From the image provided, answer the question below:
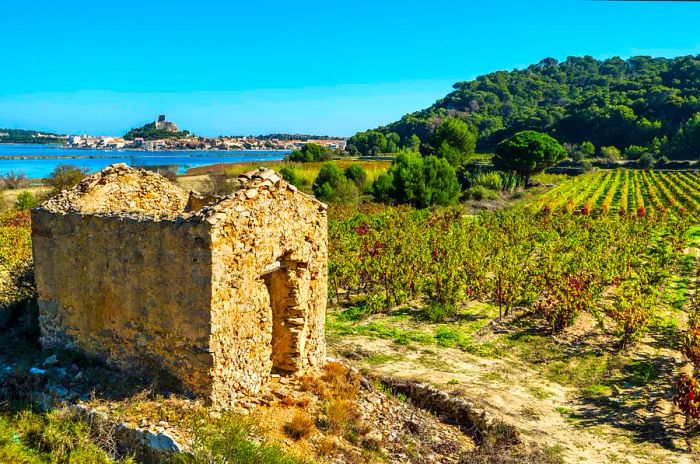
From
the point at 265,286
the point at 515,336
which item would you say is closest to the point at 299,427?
the point at 265,286

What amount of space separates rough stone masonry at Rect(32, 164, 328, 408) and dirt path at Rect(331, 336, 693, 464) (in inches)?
112

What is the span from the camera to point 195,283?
22.6ft

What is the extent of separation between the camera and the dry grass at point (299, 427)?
711 centimetres

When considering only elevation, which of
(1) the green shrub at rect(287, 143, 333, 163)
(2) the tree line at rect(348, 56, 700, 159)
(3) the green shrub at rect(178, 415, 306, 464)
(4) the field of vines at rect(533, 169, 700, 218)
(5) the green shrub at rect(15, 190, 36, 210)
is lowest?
(5) the green shrub at rect(15, 190, 36, 210)

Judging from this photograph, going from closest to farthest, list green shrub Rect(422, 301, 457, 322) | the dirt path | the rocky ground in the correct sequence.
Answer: the rocky ground
the dirt path
green shrub Rect(422, 301, 457, 322)

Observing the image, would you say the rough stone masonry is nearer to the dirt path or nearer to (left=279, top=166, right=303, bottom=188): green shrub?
the dirt path

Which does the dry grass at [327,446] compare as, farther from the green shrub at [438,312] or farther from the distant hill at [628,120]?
the distant hill at [628,120]

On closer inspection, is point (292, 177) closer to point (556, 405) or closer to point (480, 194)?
point (480, 194)

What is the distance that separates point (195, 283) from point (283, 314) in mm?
1984

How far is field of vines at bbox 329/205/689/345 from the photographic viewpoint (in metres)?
14.4

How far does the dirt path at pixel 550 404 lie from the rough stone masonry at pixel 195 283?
2845 mm

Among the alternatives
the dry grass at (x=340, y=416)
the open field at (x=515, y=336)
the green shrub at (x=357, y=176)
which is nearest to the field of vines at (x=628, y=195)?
the open field at (x=515, y=336)

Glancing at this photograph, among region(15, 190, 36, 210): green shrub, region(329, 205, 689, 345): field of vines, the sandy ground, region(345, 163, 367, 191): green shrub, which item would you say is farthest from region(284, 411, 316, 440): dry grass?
region(345, 163, 367, 191): green shrub

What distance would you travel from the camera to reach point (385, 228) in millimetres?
26859
